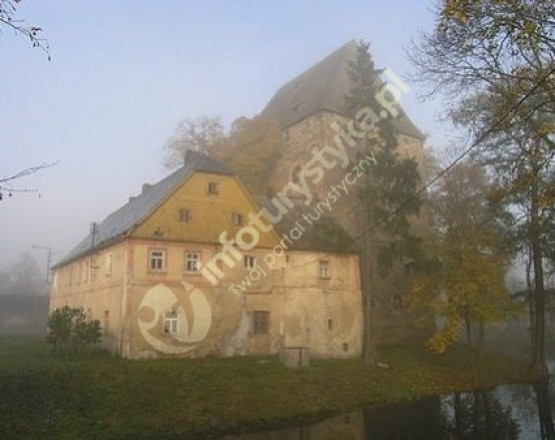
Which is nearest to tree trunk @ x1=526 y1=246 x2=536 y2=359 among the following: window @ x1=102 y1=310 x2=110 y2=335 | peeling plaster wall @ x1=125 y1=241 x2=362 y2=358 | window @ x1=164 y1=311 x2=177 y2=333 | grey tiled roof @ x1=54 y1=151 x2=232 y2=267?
peeling plaster wall @ x1=125 y1=241 x2=362 y2=358

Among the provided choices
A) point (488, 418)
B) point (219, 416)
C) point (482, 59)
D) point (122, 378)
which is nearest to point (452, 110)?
point (482, 59)

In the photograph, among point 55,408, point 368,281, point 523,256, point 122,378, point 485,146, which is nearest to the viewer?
point 55,408

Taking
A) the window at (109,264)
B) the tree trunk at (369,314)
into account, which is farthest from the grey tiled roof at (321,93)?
the window at (109,264)

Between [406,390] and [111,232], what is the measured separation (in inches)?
711

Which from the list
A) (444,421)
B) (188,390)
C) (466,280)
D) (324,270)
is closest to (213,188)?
(324,270)

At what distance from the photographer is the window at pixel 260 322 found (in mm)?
28453

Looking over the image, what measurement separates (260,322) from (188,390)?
382 inches

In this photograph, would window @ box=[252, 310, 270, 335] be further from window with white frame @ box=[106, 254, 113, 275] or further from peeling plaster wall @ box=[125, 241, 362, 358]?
window with white frame @ box=[106, 254, 113, 275]

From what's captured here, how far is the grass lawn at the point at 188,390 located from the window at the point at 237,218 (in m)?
7.00

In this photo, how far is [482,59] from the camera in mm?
13867

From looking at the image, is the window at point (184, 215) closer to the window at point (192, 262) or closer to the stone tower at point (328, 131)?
the window at point (192, 262)

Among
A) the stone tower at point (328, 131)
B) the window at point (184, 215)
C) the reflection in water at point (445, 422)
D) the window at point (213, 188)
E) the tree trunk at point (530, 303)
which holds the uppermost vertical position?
the stone tower at point (328, 131)

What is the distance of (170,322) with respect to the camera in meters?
26.3

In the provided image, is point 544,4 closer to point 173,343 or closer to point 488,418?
point 488,418
